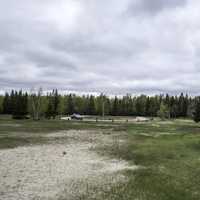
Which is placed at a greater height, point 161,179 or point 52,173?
point 161,179

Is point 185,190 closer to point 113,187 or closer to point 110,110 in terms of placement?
point 113,187

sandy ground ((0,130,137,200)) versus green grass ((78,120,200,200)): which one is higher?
green grass ((78,120,200,200))

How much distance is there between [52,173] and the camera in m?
12.0

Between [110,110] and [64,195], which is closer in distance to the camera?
[64,195]

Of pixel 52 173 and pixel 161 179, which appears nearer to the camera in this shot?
pixel 161 179

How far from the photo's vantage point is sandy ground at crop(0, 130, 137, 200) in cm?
912

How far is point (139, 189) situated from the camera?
9406 mm

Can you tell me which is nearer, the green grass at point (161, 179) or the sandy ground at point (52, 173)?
the green grass at point (161, 179)

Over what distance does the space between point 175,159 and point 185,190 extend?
245 inches

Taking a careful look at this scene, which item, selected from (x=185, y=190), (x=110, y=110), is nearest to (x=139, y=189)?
(x=185, y=190)

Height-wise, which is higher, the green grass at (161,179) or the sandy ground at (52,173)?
the green grass at (161,179)

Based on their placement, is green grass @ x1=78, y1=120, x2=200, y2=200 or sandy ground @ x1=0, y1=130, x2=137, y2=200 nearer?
green grass @ x1=78, y1=120, x2=200, y2=200

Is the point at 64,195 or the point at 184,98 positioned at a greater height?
the point at 184,98

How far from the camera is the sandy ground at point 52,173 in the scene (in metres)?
9.12
